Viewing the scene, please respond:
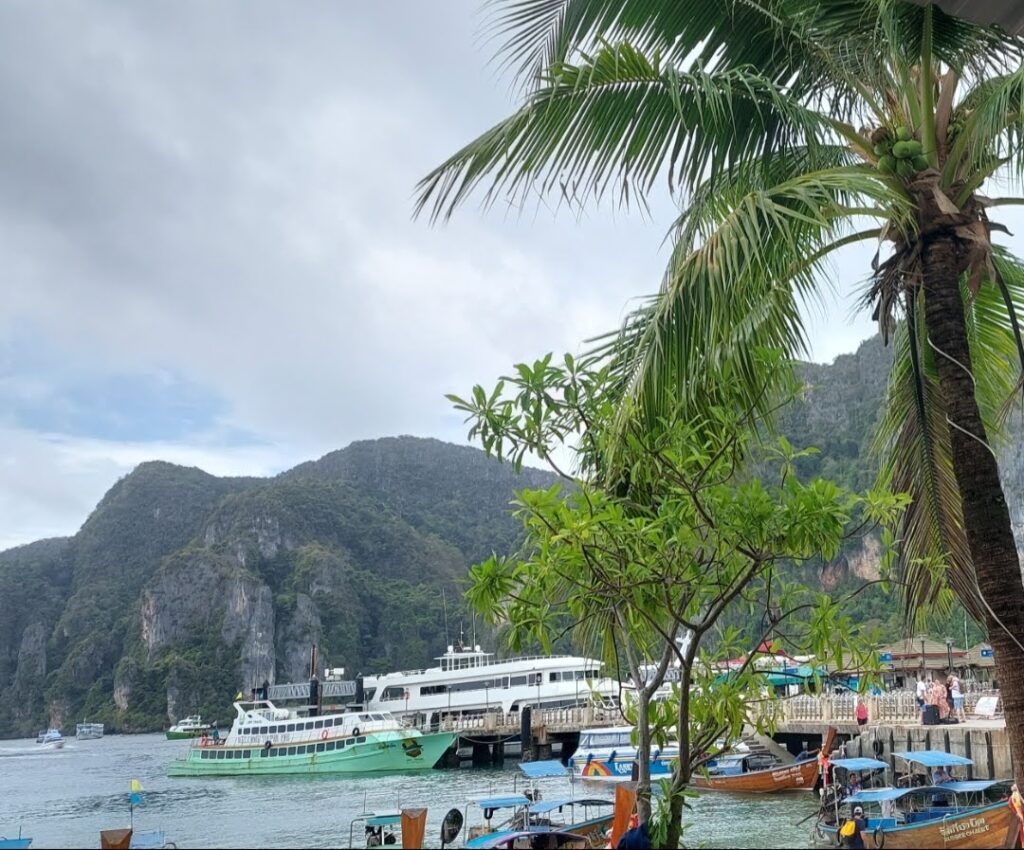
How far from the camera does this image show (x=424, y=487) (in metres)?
137

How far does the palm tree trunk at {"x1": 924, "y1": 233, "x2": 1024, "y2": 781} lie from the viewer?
175 inches

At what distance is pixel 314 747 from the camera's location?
125ft

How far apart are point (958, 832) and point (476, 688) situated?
124ft

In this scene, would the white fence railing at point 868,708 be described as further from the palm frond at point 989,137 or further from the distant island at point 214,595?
the distant island at point 214,595

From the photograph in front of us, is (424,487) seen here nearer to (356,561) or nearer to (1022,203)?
(356,561)

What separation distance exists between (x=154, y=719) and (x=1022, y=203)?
101 meters

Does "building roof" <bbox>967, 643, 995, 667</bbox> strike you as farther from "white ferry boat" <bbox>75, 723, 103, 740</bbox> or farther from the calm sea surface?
"white ferry boat" <bbox>75, 723, 103, 740</bbox>

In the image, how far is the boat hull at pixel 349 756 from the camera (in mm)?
36031

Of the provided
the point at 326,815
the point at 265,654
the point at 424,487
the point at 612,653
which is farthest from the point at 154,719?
the point at 612,653

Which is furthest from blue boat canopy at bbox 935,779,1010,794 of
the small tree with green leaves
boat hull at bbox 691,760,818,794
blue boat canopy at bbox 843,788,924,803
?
the small tree with green leaves

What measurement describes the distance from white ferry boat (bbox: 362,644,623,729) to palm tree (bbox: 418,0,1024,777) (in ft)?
124

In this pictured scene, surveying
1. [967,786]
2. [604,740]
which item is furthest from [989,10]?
[604,740]

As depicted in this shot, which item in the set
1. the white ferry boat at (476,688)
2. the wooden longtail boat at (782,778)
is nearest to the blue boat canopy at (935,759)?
the wooden longtail boat at (782,778)

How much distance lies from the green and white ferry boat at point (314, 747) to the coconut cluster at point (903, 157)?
113 feet
